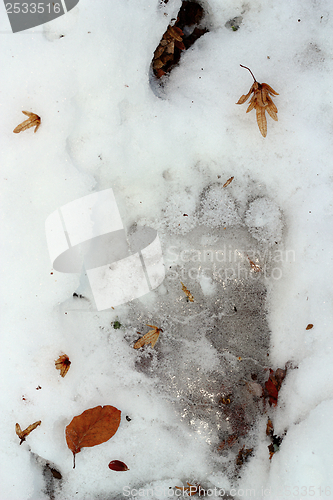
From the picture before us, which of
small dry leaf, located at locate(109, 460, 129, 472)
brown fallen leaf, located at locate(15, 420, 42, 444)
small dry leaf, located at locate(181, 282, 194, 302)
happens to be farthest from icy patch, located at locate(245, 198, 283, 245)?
brown fallen leaf, located at locate(15, 420, 42, 444)

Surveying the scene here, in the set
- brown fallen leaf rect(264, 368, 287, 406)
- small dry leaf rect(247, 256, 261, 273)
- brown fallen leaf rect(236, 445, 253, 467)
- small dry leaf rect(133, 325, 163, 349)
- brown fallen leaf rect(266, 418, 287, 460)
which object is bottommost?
brown fallen leaf rect(236, 445, 253, 467)

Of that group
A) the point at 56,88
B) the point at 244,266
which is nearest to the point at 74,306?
the point at 244,266

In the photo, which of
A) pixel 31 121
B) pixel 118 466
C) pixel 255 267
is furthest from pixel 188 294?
pixel 31 121

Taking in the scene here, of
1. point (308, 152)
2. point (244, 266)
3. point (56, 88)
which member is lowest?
point (244, 266)

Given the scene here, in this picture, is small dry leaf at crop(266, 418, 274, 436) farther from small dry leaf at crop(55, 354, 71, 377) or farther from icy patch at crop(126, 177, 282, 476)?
small dry leaf at crop(55, 354, 71, 377)

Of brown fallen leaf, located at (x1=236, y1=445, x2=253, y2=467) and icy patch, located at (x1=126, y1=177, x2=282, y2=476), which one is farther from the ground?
icy patch, located at (x1=126, y1=177, x2=282, y2=476)

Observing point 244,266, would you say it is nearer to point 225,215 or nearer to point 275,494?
point 225,215

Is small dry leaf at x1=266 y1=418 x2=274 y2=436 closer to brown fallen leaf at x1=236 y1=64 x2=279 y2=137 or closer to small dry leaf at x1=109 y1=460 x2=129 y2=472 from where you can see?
small dry leaf at x1=109 y1=460 x2=129 y2=472

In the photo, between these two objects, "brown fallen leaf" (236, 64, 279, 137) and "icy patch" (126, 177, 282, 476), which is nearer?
"brown fallen leaf" (236, 64, 279, 137)
